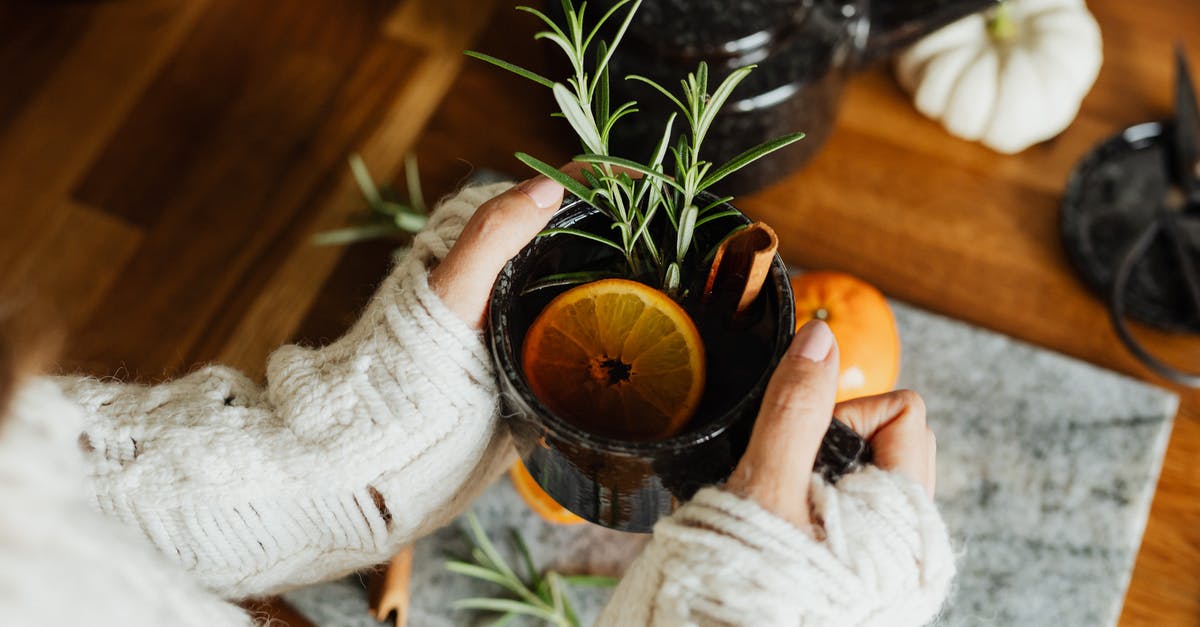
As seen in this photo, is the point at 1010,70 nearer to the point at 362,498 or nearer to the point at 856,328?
the point at 856,328

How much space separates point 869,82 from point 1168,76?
0.70ft

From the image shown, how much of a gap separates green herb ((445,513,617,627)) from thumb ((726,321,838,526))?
0.78ft

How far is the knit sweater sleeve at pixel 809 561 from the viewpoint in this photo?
0.31m

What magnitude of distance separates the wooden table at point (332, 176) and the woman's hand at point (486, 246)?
27cm

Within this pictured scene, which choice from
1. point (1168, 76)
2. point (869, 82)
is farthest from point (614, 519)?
point (1168, 76)

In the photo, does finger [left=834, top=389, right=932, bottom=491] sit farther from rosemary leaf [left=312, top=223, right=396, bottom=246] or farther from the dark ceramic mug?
rosemary leaf [left=312, top=223, right=396, bottom=246]

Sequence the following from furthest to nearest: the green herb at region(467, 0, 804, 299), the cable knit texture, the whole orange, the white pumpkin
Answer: the white pumpkin < the whole orange < the green herb at region(467, 0, 804, 299) < the cable knit texture

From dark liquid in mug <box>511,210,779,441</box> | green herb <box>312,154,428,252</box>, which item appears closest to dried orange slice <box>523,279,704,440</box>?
dark liquid in mug <box>511,210,779,441</box>

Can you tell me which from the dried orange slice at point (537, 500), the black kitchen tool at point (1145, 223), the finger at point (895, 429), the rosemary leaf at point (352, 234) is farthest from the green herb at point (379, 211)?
the black kitchen tool at point (1145, 223)

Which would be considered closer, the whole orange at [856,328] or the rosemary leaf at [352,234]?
the whole orange at [856,328]

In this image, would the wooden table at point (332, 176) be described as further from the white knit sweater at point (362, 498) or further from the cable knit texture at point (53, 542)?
the cable knit texture at point (53, 542)

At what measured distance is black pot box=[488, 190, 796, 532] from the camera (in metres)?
0.32

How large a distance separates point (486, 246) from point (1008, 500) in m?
0.38

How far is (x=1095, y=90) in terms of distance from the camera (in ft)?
2.16
